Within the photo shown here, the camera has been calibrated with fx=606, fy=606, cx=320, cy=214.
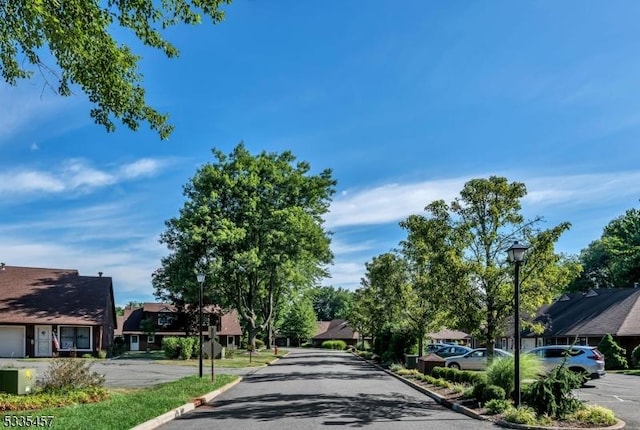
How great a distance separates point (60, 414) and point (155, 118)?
6158mm

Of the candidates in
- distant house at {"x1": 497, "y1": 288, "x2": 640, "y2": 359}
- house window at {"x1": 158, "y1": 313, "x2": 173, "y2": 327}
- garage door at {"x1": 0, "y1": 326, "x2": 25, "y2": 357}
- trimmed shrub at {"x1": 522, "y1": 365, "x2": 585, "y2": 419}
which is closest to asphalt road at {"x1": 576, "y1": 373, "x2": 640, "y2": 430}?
trimmed shrub at {"x1": 522, "y1": 365, "x2": 585, "y2": 419}

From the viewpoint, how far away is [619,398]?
1902 centimetres

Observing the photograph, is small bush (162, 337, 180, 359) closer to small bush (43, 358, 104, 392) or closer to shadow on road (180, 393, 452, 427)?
shadow on road (180, 393, 452, 427)

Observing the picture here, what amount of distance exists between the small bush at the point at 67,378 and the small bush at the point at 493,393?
10166 mm

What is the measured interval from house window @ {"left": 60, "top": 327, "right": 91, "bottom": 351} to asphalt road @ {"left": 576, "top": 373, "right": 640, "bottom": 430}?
36095 mm

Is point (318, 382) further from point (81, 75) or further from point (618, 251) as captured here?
point (618, 251)

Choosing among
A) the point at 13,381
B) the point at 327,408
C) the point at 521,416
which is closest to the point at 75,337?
the point at 13,381

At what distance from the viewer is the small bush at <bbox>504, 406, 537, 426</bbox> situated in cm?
1277

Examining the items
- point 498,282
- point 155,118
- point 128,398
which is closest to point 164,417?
point 128,398

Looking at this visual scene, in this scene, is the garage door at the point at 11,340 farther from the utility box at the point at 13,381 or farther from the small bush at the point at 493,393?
the small bush at the point at 493,393

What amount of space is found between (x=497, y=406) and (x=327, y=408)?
4155 millimetres

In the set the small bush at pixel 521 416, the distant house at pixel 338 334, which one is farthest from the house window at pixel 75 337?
the distant house at pixel 338 334

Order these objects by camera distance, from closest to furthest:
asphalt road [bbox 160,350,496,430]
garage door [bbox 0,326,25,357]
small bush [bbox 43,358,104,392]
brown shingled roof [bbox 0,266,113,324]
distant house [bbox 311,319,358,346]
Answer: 1. asphalt road [bbox 160,350,496,430]
2. small bush [bbox 43,358,104,392]
3. garage door [bbox 0,326,25,357]
4. brown shingled roof [bbox 0,266,113,324]
5. distant house [bbox 311,319,358,346]

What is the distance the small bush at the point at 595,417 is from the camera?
41.8 ft
